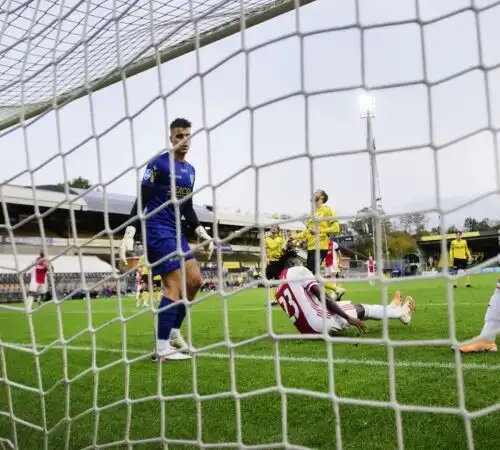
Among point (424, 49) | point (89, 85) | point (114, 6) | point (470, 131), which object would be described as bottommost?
point (470, 131)

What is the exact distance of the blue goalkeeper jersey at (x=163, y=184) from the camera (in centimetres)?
328

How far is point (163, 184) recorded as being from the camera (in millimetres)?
3354

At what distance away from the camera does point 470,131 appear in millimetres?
1538

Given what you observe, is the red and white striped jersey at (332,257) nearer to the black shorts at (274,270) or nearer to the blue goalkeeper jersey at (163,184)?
the black shorts at (274,270)

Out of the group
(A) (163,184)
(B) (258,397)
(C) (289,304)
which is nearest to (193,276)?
(A) (163,184)

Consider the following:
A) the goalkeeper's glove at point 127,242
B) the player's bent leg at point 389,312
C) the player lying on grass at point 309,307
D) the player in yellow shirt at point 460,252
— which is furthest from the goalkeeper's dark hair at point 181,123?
the player in yellow shirt at point 460,252

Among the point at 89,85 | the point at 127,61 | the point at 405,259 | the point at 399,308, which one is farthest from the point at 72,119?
the point at 405,259

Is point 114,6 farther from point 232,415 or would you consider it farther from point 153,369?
point 153,369

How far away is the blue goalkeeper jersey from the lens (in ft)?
10.8

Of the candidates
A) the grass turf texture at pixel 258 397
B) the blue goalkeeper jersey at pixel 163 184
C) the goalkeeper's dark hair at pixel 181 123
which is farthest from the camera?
the blue goalkeeper jersey at pixel 163 184

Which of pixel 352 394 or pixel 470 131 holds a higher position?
pixel 470 131

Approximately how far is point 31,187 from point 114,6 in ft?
2.95

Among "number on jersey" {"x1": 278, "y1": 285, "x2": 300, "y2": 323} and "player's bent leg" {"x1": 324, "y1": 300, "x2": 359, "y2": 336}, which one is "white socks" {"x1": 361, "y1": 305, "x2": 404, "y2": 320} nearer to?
"player's bent leg" {"x1": 324, "y1": 300, "x2": 359, "y2": 336}

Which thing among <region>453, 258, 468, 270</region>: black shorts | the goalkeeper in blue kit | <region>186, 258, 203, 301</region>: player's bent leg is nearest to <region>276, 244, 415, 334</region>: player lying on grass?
<region>186, 258, 203, 301</region>: player's bent leg
